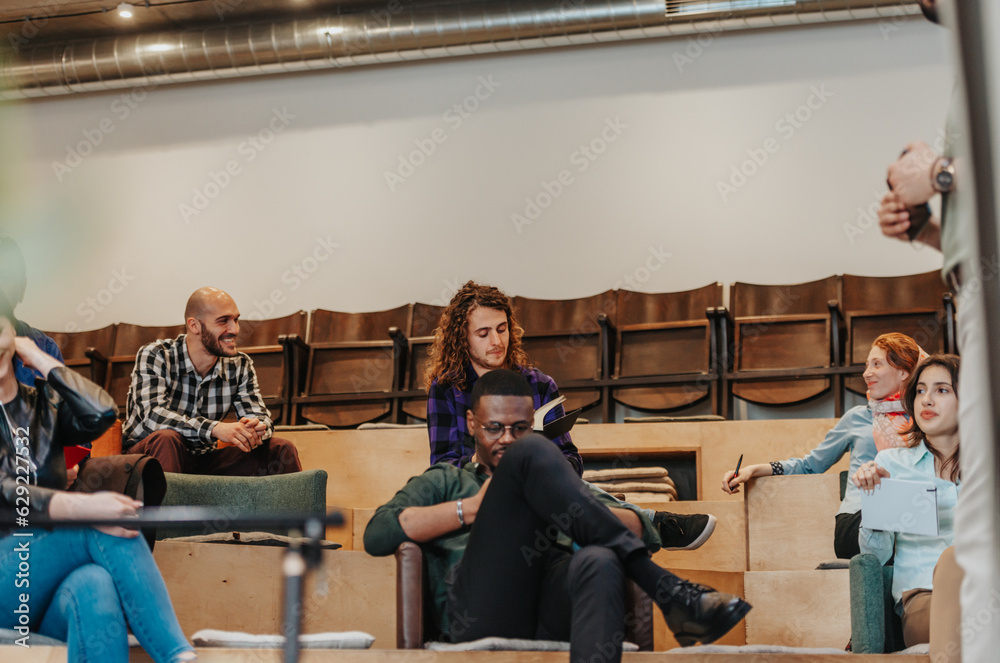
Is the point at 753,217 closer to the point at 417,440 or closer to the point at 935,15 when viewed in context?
the point at 417,440

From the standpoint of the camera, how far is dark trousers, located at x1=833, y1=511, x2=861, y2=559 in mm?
2449

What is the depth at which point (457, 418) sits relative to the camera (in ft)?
8.11

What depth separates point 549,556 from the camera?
188cm

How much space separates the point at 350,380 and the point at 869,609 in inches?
121

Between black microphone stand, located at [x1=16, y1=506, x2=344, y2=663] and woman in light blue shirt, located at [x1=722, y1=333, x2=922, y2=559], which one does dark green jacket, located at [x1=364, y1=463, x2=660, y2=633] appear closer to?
black microphone stand, located at [x1=16, y1=506, x2=344, y2=663]

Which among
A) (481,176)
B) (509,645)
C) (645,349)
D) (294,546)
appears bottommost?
(509,645)

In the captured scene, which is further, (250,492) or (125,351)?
(125,351)

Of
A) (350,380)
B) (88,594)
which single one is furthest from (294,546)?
(350,380)

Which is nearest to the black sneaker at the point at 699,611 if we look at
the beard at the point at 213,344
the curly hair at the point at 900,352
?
the curly hair at the point at 900,352

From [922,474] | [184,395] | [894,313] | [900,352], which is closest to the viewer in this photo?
[922,474]

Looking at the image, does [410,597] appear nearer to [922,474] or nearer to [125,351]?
[922,474]

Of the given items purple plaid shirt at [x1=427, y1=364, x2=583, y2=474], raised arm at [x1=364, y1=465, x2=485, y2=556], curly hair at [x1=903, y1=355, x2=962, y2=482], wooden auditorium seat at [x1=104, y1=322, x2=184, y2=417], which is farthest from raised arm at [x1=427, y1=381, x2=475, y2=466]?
wooden auditorium seat at [x1=104, y1=322, x2=184, y2=417]

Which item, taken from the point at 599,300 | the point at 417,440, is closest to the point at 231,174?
the point at 599,300

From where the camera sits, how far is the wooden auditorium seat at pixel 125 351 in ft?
15.5
